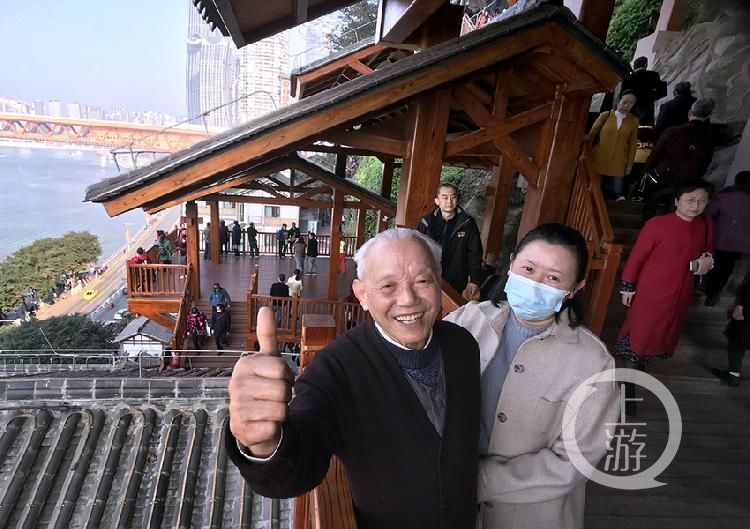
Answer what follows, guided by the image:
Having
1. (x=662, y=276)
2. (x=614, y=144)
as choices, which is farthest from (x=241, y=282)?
(x=662, y=276)

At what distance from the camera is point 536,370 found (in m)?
1.72

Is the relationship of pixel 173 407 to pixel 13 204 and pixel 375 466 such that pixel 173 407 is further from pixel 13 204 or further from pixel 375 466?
pixel 13 204

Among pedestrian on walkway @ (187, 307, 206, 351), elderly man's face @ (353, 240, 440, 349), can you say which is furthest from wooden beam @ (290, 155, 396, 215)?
elderly man's face @ (353, 240, 440, 349)

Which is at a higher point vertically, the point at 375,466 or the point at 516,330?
the point at 516,330

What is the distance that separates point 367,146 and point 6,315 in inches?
1129

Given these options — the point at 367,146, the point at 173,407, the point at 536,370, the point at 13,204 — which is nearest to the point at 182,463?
the point at 173,407

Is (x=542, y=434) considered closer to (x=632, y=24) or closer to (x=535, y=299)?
(x=535, y=299)

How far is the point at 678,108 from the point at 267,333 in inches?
299

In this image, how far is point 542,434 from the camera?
1732 mm

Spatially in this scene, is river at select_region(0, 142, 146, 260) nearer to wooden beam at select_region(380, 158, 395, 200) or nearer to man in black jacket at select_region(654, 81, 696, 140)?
wooden beam at select_region(380, 158, 395, 200)

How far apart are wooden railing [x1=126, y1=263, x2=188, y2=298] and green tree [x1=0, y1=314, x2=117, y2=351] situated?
26.6 ft

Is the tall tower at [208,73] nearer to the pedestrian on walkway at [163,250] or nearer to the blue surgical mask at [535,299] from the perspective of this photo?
the pedestrian on walkway at [163,250]

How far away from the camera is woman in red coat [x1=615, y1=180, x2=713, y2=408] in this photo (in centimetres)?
336

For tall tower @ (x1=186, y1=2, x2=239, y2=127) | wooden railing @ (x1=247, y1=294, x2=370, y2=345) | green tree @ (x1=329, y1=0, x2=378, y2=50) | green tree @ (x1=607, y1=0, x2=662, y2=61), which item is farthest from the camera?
tall tower @ (x1=186, y1=2, x2=239, y2=127)
